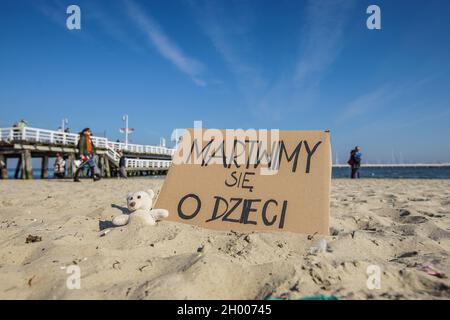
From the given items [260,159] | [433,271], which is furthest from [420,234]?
[260,159]

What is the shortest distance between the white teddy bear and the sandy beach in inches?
3.2

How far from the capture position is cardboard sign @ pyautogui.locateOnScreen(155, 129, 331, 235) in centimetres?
216

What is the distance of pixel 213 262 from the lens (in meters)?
1.35

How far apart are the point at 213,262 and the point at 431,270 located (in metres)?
1.04

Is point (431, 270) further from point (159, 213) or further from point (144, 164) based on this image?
point (144, 164)

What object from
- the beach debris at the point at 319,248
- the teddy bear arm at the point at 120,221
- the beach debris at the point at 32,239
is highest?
the teddy bear arm at the point at 120,221

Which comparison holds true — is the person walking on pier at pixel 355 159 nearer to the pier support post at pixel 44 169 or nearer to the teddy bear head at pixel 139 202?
the teddy bear head at pixel 139 202

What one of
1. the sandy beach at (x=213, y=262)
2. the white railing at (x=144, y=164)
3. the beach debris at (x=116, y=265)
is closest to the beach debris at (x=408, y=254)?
the sandy beach at (x=213, y=262)

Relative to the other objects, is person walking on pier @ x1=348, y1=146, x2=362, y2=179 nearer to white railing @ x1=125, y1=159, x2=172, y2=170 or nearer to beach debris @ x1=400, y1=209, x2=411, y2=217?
beach debris @ x1=400, y1=209, x2=411, y2=217

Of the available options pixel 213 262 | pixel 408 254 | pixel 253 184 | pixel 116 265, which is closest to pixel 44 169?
pixel 253 184

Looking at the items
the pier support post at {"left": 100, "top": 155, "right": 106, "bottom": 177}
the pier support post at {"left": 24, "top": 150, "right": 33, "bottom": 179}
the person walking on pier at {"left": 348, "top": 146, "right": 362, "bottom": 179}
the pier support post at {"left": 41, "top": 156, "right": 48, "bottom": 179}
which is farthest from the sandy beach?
the pier support post at {"left": 100, "top": 155, "right": 106, "bottom": 177}

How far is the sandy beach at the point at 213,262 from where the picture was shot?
3.81 ft

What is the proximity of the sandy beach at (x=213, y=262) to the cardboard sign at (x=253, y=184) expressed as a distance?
0.20 m

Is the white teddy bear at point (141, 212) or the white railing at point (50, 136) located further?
the white railing at point (50, 136)
